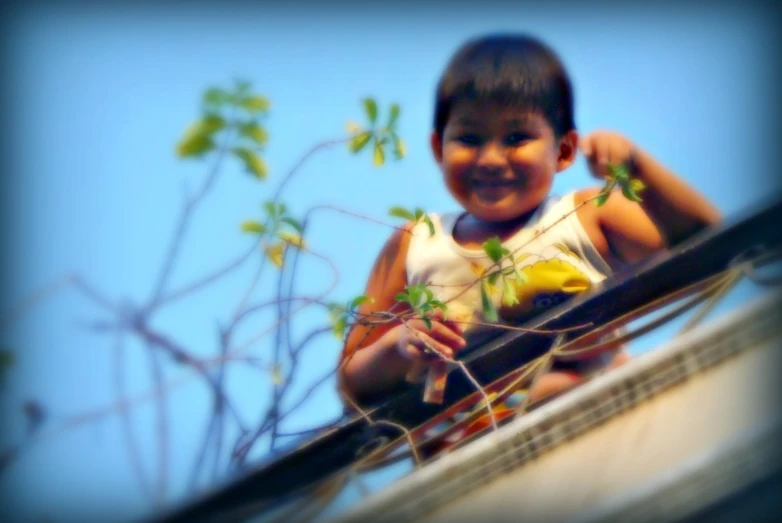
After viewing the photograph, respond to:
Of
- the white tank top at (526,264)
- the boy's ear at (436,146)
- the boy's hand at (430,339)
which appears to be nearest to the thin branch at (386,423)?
the boy's hand at (430,339)

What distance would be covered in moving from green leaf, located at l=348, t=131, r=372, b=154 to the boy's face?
1.01 feet

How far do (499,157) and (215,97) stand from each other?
70 centimetres

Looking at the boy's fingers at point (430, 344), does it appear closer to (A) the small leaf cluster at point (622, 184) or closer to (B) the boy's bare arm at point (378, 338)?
(B) the boy's bare arm at point (378, 338)

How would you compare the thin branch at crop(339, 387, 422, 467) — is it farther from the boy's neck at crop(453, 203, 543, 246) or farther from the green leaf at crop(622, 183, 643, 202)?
the green leaf at crop(622, 183, 643, 202)

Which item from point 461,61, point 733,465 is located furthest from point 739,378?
point 461,61

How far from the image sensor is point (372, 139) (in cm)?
224

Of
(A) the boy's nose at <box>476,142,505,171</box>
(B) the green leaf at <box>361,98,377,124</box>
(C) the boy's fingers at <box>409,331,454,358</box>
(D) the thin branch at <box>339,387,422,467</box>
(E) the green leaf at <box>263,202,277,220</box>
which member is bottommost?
(D) the thin branch at <box>339,387,422,467</box>

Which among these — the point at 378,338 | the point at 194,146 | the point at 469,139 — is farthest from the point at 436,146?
the point at 194,146

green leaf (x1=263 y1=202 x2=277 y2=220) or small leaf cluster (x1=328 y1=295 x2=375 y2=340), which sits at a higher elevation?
green leaf (x1=263 y1=202 x2=277 y2=220)

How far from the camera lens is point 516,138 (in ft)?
8.02

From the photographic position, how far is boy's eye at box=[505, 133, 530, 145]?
2.44 m

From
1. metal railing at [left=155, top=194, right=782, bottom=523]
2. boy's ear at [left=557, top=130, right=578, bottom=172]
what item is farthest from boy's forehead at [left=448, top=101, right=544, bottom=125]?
metal railing at [left=155, top=194, right=782, bottom=523]

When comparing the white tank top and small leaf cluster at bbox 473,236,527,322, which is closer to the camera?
small leaf cluster at bbox 473,236,527,322

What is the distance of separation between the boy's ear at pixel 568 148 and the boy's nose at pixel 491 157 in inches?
7.1
